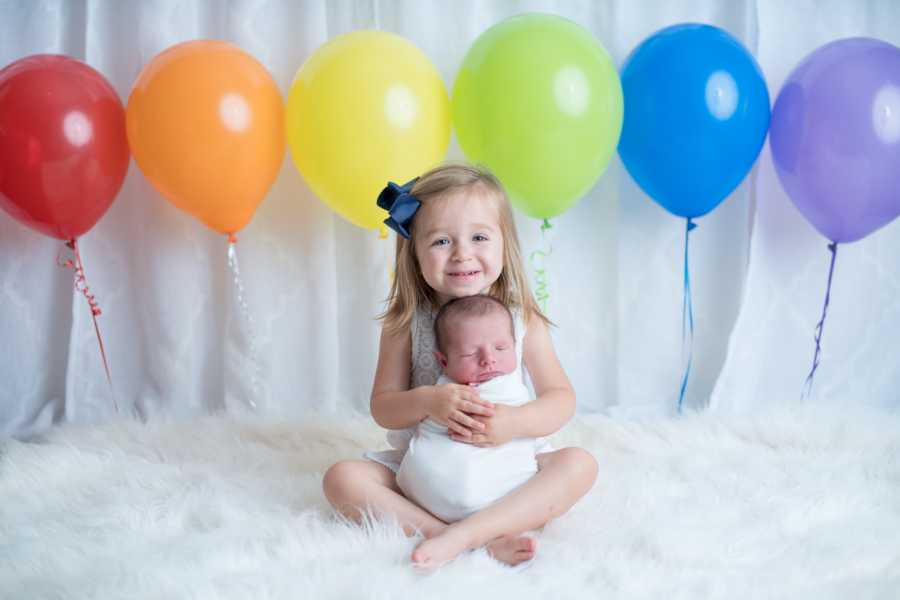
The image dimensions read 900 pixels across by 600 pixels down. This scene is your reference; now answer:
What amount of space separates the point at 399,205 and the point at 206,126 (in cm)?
56

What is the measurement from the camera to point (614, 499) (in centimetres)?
149

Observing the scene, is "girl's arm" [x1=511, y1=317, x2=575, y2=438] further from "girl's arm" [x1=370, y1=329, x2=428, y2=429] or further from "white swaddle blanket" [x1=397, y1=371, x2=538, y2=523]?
"girl's arm" [x1=370, y1=329, x2=428, y2=429]

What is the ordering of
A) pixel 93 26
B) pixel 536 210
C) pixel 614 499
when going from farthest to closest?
pixel 93 26, pixel 536 210, pixel 614 499

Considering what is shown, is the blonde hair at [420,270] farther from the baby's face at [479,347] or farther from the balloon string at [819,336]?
the balloon string at [819,336]

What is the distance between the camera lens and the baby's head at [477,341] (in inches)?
53.6

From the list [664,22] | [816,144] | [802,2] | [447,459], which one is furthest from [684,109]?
[447,459]

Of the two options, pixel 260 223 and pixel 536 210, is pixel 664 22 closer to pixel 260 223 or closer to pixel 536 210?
pixel 536 210

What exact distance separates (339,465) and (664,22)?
145cm

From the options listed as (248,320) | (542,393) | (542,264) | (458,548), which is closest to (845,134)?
(542,264)

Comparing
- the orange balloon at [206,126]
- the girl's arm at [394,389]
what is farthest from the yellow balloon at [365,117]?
the girl's arm at [394,389]

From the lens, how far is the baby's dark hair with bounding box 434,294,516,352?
1374 mm

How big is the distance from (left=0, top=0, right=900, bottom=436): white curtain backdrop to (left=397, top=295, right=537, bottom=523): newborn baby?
30.9 inches

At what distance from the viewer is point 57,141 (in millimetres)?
1765

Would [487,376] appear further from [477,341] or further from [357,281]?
[357,281]
